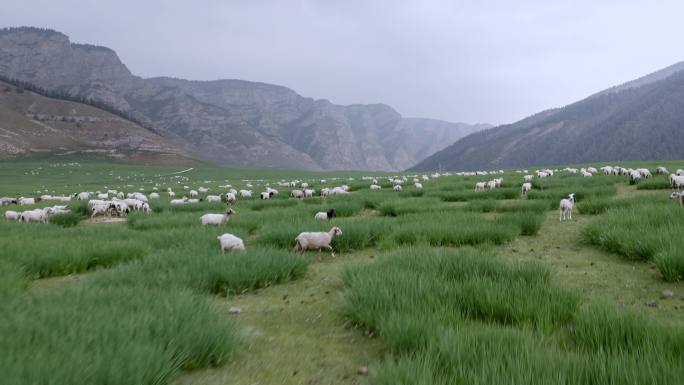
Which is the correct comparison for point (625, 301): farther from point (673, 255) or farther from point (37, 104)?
point (37, 104)

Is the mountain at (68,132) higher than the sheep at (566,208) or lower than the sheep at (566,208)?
higher

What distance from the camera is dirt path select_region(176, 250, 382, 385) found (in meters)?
2.52

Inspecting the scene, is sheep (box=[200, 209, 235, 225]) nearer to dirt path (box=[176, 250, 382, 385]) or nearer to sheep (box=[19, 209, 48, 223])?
dirt path (box=[176, 250, 382, 385])

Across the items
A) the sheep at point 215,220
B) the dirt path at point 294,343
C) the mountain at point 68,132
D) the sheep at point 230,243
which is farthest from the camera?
the mountain at point 68,132

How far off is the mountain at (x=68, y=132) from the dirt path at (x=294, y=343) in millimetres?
116416

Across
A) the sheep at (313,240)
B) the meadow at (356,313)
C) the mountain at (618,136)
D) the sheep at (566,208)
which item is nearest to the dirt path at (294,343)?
the meadow at (356,313)

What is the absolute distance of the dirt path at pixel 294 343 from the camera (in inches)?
99.2

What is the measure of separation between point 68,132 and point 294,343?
152 m

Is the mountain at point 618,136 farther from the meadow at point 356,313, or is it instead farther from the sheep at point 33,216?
the sheep at point 33,216

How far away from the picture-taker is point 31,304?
118 inches

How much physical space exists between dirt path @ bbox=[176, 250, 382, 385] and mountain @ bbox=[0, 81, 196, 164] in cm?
11642

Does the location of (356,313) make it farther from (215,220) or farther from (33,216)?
(33,216)

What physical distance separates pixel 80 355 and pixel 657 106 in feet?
676

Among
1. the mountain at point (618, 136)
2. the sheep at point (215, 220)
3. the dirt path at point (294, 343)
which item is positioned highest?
the mountain at point (618, 136)
